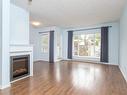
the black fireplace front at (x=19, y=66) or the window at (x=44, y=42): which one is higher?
the window at (x=44, y=42)

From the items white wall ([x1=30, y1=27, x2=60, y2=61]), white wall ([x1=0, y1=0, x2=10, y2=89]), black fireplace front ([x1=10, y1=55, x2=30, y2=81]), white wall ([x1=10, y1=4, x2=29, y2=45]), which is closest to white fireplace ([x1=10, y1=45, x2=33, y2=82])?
black fireplace front ([x1=10, y1=55, x2=30, y2=81])

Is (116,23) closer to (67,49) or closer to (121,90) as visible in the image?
(67,49)

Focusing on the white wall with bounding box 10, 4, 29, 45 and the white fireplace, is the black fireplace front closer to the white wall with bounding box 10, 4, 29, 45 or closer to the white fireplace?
the white fireplace

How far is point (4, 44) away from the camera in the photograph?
9.05 ft

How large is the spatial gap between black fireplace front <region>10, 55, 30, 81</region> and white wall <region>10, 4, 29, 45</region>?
61 centimetres

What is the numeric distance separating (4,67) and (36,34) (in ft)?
18.5

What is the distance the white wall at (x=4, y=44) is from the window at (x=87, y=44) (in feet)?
18.2

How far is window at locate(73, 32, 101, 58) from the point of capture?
697 centimetres

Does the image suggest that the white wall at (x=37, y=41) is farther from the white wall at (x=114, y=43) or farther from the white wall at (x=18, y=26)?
the white wall at (x=114, y=43)

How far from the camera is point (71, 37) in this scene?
25.9 ft

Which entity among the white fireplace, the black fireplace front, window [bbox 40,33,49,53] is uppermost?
window [bbox 40,33,49,53]

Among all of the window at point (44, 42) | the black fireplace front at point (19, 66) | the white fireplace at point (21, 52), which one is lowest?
the black fireplace front at point (19, 66)

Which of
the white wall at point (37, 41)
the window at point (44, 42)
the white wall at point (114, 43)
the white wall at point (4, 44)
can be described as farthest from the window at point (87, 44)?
the white wall at point (4, 44)

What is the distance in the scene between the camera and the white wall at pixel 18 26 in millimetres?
3643
